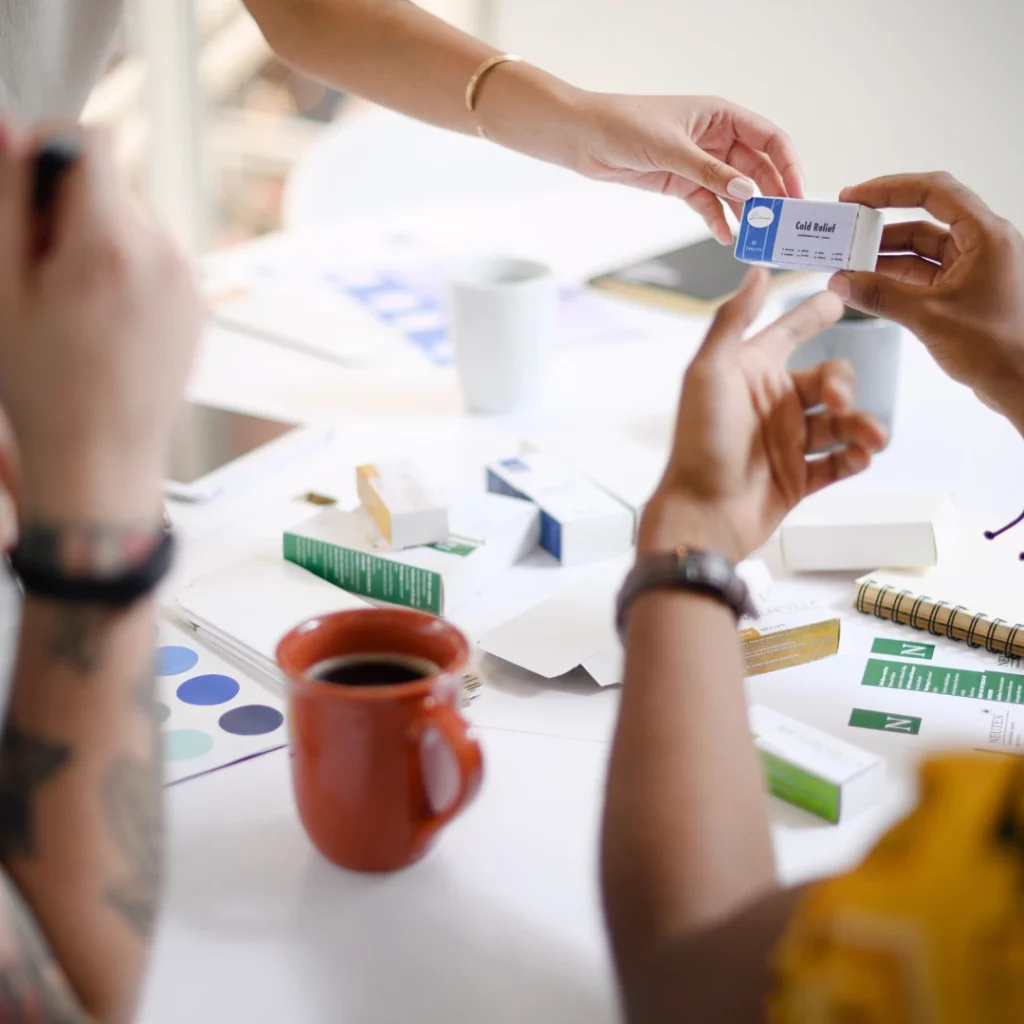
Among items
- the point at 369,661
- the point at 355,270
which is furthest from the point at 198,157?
the point at 369,661

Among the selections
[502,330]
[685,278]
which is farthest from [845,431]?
[685,278]

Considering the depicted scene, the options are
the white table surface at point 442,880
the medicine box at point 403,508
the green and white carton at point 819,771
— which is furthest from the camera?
the medicine box at point 403,508

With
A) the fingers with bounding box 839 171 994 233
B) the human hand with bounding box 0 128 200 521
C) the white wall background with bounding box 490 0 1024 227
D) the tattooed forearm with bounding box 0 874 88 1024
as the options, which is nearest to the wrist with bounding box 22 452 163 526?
the human hand with bounding box 0 128 200 521

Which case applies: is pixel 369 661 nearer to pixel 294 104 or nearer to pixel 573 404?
pixel 573 404

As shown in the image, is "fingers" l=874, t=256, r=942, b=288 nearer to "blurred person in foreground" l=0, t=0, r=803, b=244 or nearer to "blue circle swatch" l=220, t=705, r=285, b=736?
"blurred person in foreground" l=0, t=0, r=803, b=244

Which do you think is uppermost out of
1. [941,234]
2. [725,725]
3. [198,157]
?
[941,234]

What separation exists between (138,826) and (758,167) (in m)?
0.86

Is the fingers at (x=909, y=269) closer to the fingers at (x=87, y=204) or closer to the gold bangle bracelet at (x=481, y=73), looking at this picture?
the gold bangle bracelet at (x=481, y=73)

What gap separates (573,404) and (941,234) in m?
0.42

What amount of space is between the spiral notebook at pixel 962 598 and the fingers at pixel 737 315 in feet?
0.88

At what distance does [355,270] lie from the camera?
1600 mm

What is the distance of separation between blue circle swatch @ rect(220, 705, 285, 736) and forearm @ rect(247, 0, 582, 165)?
0.62 meters

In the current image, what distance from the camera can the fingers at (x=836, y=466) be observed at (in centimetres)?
71

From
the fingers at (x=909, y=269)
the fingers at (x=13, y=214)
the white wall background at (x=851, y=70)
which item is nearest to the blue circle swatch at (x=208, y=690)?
the fingers at (x=13, y=214)
